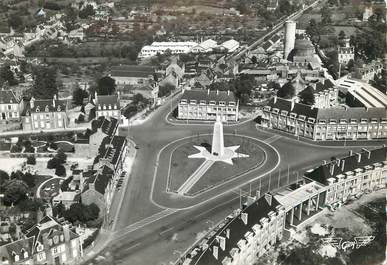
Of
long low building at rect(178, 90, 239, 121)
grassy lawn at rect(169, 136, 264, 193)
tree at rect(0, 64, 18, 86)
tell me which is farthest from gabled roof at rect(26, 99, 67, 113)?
tree at rect(0, 64, 18, 86)

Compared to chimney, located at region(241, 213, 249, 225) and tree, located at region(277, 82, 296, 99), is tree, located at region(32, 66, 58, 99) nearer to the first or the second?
tree, located at region(277, 82, 296, 99)

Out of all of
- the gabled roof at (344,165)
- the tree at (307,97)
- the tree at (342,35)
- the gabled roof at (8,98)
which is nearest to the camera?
the gabled roof at (344,165)

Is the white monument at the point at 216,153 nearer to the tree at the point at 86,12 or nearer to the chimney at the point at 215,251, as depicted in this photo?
the chimney at the point at 215,251

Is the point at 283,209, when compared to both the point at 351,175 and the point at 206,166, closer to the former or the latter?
the point at 351,175

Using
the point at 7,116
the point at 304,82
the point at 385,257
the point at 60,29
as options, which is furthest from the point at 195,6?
the point at 385,257

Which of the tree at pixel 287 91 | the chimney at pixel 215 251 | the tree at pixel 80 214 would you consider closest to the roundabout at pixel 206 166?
the tree at pixel 80 214

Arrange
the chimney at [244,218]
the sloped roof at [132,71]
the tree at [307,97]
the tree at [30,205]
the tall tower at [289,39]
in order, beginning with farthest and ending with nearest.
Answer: the tall tower at [289,39]
the sloped roof at [132,71]
the tree at [307,97]
the tree at [30,205]
the chimney at [244,218]

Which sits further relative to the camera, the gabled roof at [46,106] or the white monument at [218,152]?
the gabled roof at [46,106]
